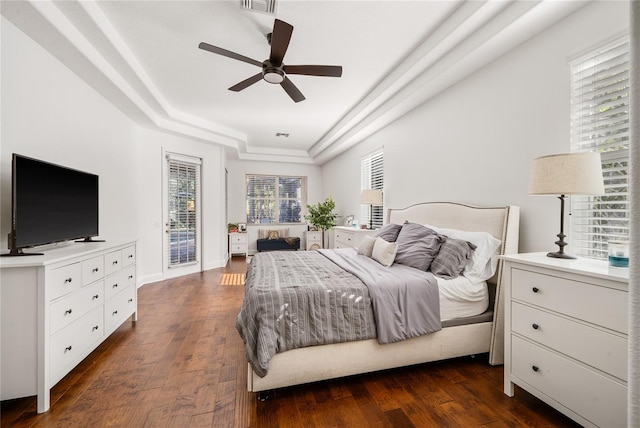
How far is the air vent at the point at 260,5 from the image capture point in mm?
2338

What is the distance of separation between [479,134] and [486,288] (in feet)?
4.98

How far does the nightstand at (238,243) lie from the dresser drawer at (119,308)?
4243 mm

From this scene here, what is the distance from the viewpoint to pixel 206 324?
3.09 m

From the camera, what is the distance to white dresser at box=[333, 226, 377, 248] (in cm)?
465

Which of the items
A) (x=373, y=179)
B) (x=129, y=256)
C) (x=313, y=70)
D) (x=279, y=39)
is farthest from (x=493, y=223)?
(x=129, y=256)

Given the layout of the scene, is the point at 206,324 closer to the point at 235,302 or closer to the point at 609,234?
the point at 235,302

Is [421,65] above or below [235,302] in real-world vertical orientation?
above

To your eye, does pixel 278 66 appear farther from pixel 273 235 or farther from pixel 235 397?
pixel 273 235

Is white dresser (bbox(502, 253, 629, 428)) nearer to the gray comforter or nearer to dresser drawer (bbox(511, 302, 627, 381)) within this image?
dresser drawer (bbox(511, 302, 627, 381))

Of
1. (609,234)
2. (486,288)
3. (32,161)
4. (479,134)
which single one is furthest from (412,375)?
(32,161)

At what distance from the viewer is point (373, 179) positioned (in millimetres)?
5340

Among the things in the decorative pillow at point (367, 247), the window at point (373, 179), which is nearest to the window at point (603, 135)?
the decorative pillow at point (367, 247)

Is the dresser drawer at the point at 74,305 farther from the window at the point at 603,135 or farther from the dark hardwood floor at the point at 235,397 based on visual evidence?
the window at the point at 603,135

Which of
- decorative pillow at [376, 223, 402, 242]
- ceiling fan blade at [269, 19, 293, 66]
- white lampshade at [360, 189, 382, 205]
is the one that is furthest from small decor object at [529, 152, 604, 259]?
white lampshade at [360, 189, 382, 205]
